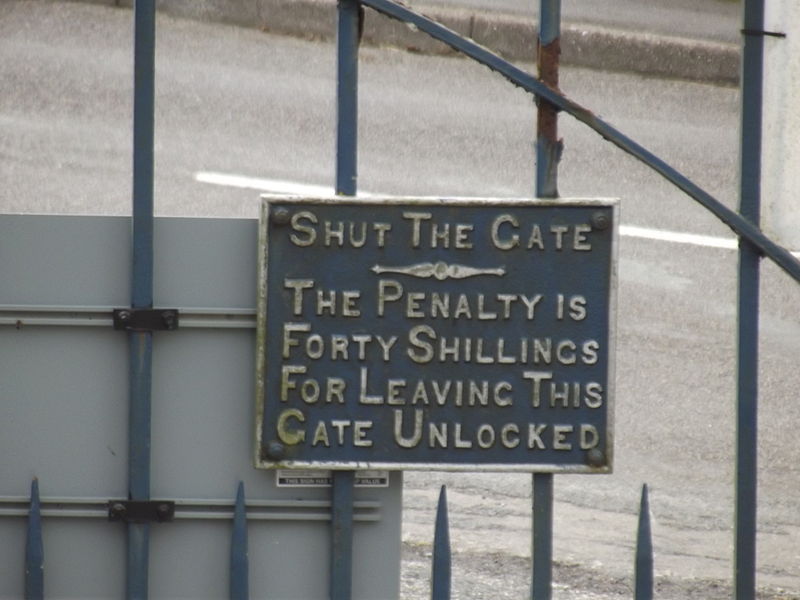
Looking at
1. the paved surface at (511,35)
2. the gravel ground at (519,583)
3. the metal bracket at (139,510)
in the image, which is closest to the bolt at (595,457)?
the metal bracket at (139,510)

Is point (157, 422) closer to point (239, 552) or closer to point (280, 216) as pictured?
point (239, 552)

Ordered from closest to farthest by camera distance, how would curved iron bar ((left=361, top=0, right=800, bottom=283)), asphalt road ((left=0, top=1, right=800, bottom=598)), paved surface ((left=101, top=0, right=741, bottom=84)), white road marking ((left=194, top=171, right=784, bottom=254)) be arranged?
curved iron bar ((left=361, top=0, right=800, bottom=283)), asphalt road ((left=0, top=1, right=800, bottom=598)), white road marking ((left=194, top=171, right=784, bottom=254)), paved surface ((left=101, top=0, right=741, bottom=84))

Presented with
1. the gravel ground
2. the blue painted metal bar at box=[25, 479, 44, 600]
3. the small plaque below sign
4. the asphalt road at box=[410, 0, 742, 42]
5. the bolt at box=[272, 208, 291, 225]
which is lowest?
the gravel ground

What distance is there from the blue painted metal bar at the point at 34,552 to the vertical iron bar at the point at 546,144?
96cm

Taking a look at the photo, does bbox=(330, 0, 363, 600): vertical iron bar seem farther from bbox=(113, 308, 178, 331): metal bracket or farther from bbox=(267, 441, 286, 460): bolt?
bbox=(113, 308, 178, 331): metal bracket

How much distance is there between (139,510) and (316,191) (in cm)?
547

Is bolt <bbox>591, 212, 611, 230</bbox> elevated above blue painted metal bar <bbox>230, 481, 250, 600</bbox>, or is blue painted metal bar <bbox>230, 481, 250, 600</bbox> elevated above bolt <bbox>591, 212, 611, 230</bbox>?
bolt <bbox>591, 212, 611, 230</bbox>

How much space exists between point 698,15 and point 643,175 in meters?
3.44

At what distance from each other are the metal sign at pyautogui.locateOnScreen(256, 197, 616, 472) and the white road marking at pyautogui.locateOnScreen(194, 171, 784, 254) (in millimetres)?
5087

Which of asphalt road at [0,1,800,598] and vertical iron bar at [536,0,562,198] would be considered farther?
asphalt road at [0,1,800,598]

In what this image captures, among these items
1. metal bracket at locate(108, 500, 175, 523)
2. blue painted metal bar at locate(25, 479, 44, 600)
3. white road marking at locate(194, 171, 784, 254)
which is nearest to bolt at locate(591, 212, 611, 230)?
metal bracket at locate(108, 500, 175, 523)

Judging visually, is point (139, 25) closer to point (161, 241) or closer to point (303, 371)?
point (161, 241)

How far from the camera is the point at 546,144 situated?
278cm

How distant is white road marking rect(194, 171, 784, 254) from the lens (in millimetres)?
8047
